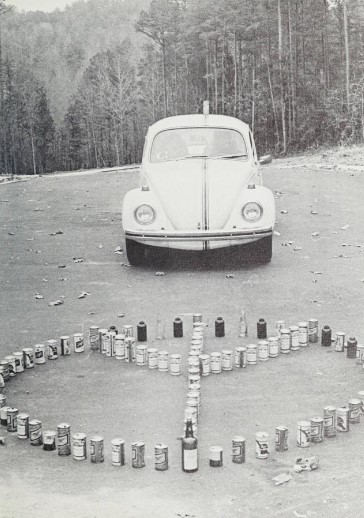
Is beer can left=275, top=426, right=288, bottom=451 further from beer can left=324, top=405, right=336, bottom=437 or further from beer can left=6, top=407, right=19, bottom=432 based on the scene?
beer can left=6, top=407, right=19, bottom=432

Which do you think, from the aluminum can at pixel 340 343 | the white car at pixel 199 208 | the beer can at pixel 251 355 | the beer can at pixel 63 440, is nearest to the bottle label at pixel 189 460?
the beer can at pixel 63 440

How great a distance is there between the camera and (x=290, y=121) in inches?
1555

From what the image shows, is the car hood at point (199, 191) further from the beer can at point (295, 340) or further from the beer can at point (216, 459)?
the beer can at point (216, 459)

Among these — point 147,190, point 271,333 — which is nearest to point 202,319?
point 271,333

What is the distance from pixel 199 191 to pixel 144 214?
0.75 meters

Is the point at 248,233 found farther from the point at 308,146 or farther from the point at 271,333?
the point at 308,146

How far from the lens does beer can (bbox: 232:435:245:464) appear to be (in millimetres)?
4089

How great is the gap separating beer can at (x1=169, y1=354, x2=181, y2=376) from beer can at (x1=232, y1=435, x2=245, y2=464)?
5.32 feet

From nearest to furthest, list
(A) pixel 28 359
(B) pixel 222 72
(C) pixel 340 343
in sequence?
(A) pixel 28 359 → (C) pixel 340 343 → (B) pixel 222 72

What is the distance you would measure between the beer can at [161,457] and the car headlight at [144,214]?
227 inches

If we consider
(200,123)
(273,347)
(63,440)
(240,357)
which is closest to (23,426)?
(63,440)

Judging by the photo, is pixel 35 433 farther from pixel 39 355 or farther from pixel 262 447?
pixel 39 355

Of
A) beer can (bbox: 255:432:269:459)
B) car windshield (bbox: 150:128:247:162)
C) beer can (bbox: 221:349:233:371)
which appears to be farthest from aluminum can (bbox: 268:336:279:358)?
car windshield (bbox: 150:128:247:162)

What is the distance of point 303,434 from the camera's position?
4.30 metres
